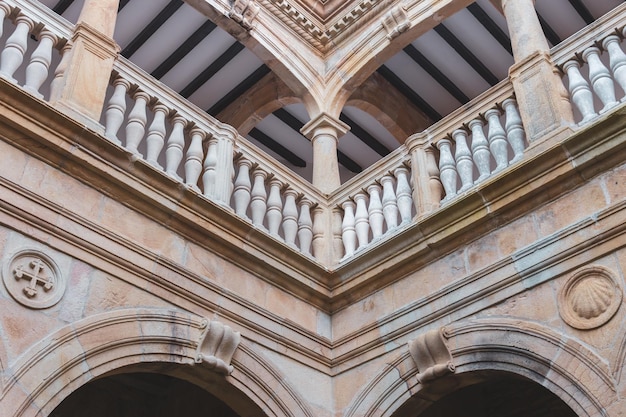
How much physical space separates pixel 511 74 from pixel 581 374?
264cm

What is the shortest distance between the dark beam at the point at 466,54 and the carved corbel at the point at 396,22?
1115mm

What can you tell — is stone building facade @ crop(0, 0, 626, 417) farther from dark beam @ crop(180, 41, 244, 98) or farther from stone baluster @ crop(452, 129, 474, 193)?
dark beam @ crop(180, 41, 244, 98)

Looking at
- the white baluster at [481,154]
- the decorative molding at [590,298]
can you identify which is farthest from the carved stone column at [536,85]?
the decorative molding at [590,298]

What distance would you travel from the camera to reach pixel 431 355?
565 cm

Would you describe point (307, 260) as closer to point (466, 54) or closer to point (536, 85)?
point (536, 85)

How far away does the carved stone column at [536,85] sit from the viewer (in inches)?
226

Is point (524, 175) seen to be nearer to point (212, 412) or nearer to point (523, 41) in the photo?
point (523, 41)

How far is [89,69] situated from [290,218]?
2.11 metres

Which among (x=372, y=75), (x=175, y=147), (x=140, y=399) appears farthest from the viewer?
(x=372, y=75)

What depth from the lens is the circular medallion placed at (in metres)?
4.59

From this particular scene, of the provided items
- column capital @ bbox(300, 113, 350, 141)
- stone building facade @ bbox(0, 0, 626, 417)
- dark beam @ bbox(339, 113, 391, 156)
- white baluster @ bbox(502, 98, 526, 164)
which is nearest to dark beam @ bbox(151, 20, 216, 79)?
column capital @ bbox(300, 113, 350, 141)

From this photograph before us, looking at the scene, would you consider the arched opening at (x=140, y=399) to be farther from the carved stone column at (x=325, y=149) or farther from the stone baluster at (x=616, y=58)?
the stone baluster at (x=616, y=58)

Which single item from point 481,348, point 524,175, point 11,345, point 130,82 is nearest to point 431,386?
point 481,348

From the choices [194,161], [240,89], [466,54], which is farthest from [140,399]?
[466,54]
